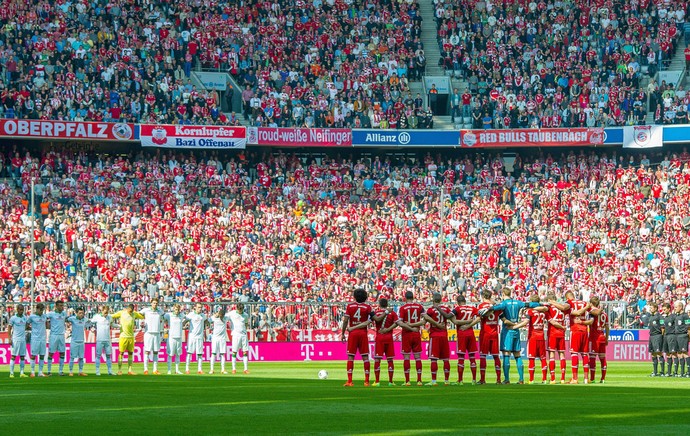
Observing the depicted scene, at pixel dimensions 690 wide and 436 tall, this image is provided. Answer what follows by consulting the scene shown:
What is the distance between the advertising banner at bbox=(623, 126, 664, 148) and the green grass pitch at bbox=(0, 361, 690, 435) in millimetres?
29604

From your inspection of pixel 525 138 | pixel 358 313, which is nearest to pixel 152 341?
pixel 358 313

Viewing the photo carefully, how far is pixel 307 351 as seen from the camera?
45406 millimetres

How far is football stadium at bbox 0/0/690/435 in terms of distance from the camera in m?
45.6

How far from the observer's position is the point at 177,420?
18.2 m

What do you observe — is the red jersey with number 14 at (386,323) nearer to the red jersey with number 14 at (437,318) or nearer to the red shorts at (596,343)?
the red jersey with number 14 at (437,318)

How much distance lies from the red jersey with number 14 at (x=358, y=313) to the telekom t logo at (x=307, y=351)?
62.8 ft

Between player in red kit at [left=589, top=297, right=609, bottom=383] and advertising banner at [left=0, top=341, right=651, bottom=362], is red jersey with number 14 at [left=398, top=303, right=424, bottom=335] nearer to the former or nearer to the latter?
player in red kit at [left=589, top=297, right=609, bottom=383]

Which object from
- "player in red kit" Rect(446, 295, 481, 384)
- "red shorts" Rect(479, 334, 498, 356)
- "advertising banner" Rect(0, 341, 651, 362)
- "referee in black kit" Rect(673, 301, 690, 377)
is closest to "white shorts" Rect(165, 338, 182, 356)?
"advertising banner" Rect(0, 341, 651, 362)

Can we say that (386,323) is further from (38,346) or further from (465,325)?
(38,346)

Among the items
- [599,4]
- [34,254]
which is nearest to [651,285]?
[599,4]

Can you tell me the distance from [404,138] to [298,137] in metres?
5.00

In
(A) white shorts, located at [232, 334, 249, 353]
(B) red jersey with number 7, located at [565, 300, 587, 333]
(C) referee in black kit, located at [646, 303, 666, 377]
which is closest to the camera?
(B) red jersey with number 7, located at [565, 300, 587, 333]

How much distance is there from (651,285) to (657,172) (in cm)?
811

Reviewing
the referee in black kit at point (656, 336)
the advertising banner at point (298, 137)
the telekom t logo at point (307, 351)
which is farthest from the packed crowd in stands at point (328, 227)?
the referee in black kit at point (656, 336)
